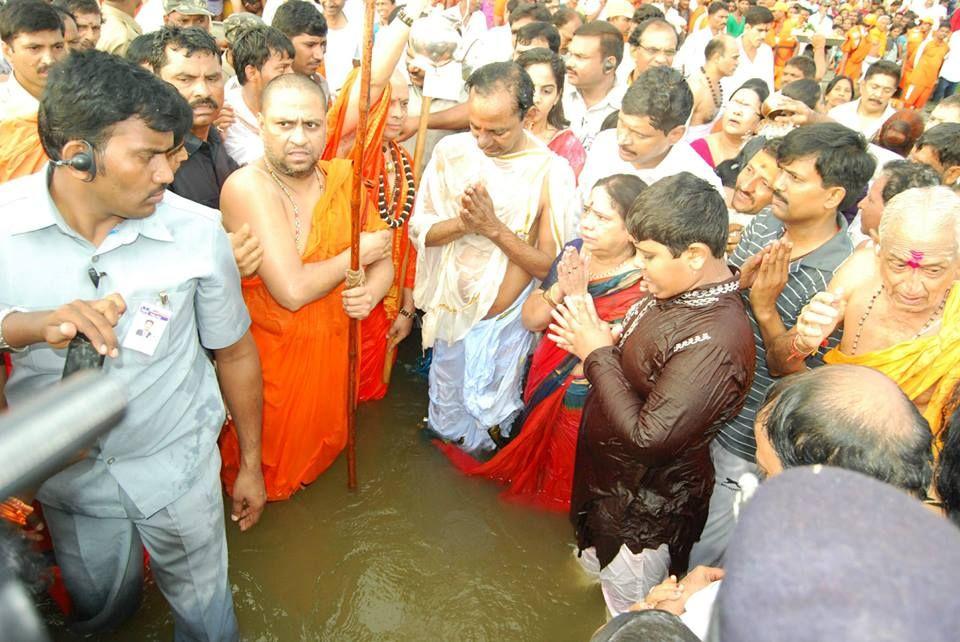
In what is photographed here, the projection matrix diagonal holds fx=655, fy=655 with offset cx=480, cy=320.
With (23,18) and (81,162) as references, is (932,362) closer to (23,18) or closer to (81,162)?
(81,162)

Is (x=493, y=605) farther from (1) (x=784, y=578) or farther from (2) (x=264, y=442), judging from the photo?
(1) (x=784, y=578)

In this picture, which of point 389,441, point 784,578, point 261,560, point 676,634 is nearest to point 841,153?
point 676,634

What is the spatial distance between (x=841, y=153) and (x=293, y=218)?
85.7 inches

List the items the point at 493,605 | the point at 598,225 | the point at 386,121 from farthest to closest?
1. the point at 386,121
2. the point at 493,605
3. the point at 598,225

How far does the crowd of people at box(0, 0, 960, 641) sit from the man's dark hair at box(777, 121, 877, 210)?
0.01 meters

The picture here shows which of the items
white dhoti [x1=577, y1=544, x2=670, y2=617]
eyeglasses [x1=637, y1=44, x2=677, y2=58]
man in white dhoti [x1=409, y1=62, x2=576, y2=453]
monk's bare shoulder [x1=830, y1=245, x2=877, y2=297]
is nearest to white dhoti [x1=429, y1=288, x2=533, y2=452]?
man in white dhoti [x1=409, y1=62, x2=576, y2=453]

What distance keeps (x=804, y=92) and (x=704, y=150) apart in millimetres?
1216

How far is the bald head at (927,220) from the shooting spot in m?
2.04

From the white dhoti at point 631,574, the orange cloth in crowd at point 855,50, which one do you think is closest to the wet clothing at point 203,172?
the white dhoti at point 631,574

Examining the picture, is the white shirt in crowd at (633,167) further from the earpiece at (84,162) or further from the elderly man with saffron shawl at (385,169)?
the earpiece at (84,162)

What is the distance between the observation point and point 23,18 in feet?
10.5

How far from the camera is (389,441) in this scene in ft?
12.2

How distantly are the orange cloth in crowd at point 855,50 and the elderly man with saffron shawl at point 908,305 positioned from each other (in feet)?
39.5

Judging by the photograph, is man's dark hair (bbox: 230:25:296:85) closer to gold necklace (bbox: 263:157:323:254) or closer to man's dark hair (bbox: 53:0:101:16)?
gold necklace (bbox: 263:157:323:254)
